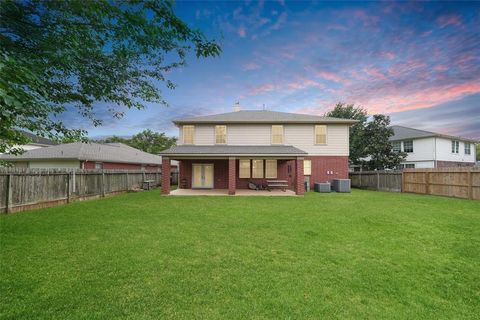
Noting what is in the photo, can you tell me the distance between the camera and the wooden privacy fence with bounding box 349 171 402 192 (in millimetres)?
17594

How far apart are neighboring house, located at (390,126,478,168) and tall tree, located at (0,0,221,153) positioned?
3040 centimetres

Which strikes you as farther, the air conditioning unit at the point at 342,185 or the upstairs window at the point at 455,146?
the upstairs window at the point at 455,146

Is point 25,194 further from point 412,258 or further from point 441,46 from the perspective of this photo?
point 441,46

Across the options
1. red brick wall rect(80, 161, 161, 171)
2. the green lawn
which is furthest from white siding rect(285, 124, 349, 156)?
red brick wall rect(80, 161, 161, 171)

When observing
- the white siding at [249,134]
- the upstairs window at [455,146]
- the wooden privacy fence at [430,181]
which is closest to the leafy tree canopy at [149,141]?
the white siding at [249,134]

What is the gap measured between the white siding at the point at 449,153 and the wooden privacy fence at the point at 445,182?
13186 mm

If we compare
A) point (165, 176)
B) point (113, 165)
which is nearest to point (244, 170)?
point (165, 176)

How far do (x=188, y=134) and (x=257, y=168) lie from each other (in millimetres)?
6288

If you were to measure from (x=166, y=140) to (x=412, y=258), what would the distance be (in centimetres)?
4825

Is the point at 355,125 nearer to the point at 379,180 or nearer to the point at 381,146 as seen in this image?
the point at 381,146

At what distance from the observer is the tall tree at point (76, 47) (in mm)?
3422

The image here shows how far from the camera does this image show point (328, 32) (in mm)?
11469

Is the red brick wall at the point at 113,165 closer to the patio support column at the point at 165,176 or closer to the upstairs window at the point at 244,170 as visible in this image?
the patio support column at the point at 165,176

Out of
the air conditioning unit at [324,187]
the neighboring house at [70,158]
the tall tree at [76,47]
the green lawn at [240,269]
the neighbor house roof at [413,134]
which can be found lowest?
the green lawn at [240,269]
